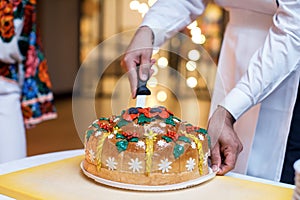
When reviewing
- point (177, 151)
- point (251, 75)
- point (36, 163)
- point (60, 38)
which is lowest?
point (60, 38)

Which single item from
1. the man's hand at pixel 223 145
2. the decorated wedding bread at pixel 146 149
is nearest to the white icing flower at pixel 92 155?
the decorated wedding bread at pixel 146 149

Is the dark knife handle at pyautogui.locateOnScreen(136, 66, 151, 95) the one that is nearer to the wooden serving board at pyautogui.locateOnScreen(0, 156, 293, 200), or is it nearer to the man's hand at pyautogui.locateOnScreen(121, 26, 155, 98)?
the man's hand at pyautogui.locateOnScreen(121, 26, 155, 98)

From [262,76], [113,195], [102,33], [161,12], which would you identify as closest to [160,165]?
[113,195]

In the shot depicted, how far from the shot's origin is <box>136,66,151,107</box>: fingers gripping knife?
3.68 feet

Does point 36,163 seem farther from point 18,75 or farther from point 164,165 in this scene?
point 18,75

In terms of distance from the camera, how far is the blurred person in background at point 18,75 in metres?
1.93

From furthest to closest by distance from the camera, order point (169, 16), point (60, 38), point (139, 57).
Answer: point (60, 38), point (169, 16), point (139, 57)

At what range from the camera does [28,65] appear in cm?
211

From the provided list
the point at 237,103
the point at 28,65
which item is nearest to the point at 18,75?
the point at 28,65

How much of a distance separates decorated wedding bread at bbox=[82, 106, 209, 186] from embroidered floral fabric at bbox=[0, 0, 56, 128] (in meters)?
0.98

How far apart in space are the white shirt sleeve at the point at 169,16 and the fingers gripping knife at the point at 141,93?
203mm

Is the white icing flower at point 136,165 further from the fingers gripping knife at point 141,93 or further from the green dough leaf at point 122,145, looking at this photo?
the fingers gripping knife at point 141,93

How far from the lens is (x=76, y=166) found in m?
1.15

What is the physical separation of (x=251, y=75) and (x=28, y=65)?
115 centimetres
